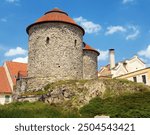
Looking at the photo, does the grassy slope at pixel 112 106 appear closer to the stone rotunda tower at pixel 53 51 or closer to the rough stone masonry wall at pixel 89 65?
the stone rotunda tower at pixel 53 51

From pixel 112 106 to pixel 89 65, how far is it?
37.9 feet

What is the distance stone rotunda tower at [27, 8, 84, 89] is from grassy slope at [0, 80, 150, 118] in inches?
177

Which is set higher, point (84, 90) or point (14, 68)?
point (14, 68)

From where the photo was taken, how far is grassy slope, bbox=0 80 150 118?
20.0m

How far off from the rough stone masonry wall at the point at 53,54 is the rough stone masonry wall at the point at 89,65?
102 inches

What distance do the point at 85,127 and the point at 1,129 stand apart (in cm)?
182

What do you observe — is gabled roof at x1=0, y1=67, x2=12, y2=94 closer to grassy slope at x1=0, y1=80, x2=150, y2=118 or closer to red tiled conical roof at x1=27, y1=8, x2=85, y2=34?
red tiled conical roof at x1=27, y1=8, x2=85, y2=34

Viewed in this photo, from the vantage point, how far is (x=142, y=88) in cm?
2416

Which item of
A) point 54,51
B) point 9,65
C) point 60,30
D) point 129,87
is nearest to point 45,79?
point 54,51

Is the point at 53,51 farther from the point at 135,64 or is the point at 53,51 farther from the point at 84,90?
the point at 135,64

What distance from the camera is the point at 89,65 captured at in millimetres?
32719

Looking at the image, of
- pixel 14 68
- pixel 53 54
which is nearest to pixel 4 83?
pixel 14 68

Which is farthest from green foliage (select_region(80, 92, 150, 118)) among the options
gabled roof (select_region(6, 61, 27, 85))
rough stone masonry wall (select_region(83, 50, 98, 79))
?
gabled roof (select_region(6, 61, 27, 85))

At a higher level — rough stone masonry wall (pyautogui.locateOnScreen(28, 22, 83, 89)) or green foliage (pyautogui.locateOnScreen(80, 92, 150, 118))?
rough stone masonry wall (pyautogui.locateOnScreen(28, 22, 83, 89))
